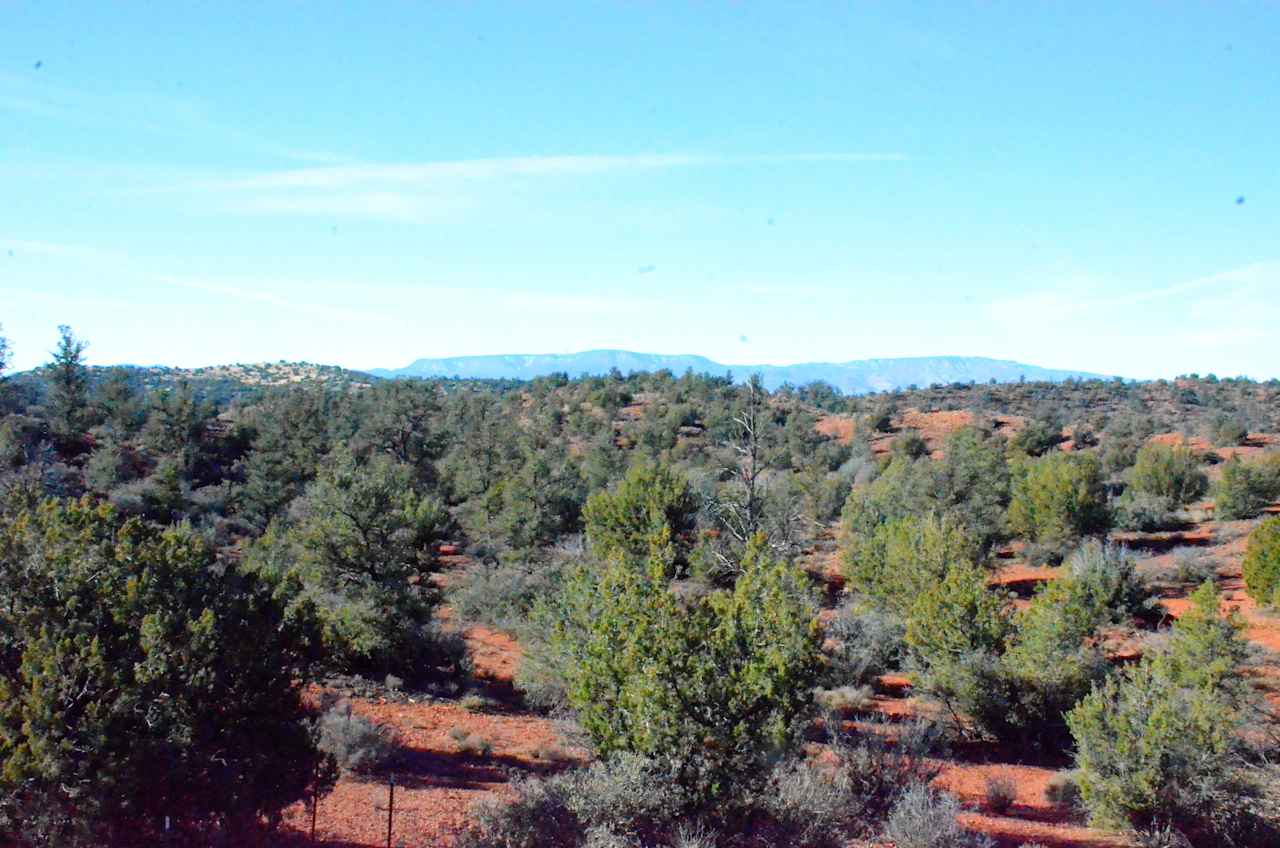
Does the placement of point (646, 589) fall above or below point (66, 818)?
above

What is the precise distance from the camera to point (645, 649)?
31.6ft

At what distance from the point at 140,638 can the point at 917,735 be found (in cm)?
1031

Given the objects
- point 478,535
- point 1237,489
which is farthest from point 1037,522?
point 478,535

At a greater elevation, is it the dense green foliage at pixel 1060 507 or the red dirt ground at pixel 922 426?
the red dirt ground at pixel 922 426

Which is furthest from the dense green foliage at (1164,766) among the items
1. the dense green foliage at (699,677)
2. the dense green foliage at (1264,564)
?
the dense green foliage at (1264,564)

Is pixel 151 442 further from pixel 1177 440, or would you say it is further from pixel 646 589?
pixel 1177 440

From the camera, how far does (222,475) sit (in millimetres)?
42094

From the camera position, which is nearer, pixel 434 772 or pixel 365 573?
pixel 434 772

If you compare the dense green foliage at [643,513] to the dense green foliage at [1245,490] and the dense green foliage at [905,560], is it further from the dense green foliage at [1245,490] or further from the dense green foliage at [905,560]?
the dense green foliage at [1245,490]

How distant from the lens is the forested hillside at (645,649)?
27.2ft

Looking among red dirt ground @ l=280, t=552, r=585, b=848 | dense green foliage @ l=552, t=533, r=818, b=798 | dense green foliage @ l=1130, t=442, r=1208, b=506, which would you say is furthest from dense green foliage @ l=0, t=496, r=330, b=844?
dense green foliage @ l=1130, t=442, r=1208, b=506

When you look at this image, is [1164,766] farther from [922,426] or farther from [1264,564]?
[922,426]

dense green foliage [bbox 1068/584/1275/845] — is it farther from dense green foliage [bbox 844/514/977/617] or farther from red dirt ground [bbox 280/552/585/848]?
red dirt ground [bbox 280/552/585/848]

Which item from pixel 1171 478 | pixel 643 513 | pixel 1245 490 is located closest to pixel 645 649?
pixel 643 513
